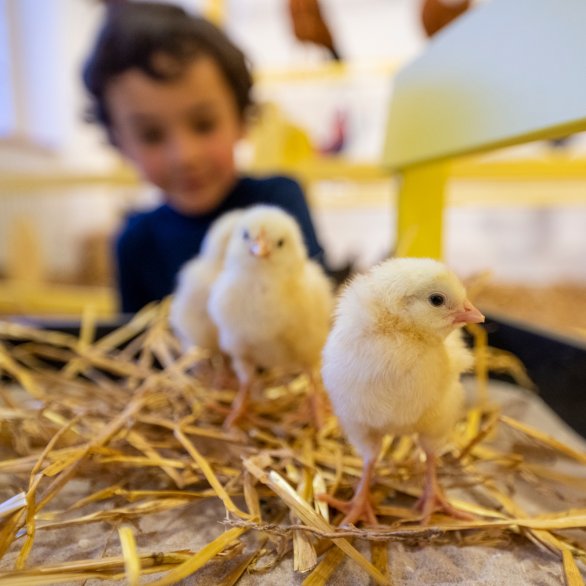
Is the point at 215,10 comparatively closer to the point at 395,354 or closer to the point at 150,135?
the point at 150,135

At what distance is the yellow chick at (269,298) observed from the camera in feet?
2.25

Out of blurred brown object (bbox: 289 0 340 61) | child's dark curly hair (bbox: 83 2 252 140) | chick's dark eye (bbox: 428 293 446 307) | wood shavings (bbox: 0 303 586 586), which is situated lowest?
wood shavings (bbox: 0 303 586 586)

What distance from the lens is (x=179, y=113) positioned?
1.18 meters

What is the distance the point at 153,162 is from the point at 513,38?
88 centimetres

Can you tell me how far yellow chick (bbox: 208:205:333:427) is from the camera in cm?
69

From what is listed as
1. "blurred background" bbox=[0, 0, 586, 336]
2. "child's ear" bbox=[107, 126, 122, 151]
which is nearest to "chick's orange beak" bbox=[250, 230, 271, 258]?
"child's ear" bbox=[107, 126, 122, 151]

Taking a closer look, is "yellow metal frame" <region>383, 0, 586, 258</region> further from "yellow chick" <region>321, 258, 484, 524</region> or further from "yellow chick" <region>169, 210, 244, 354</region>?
"yellow chick" <region>169, 210, 244, 354</region>

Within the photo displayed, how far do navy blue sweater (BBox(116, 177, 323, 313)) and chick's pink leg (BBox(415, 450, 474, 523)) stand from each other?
2.45ft

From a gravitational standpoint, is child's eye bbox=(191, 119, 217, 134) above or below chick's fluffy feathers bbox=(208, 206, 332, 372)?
above

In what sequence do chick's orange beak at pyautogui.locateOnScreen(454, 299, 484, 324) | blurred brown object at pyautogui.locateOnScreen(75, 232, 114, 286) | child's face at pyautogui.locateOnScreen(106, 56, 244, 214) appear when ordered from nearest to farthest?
chick's orange beak at pyautogui.locateOnScreen(454, 299, 484, 324) < child's face at pyautogui.locateOnScreen(106, 56, 244, 214) < blurred brown object at pyautogui.locateOnScreen(75, 232, 114, 286)

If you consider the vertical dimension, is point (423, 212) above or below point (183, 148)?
below

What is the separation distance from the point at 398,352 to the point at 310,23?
56.7 inches

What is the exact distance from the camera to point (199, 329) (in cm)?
87

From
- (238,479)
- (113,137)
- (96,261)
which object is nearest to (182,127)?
(113,137)
